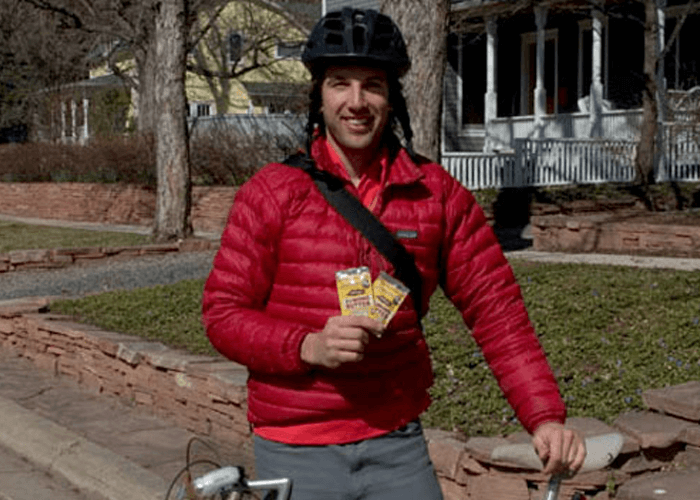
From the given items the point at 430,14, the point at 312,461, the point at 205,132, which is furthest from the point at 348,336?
the point at 205,132

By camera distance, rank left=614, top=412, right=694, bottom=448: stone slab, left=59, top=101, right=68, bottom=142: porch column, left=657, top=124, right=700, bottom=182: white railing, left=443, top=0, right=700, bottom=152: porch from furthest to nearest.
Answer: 1. left=59, top=101, right=68, bottom=142: porch column
2. left=443, top=0, right=700, bottom=152: porch
3. left=657, top=124, right=700, bottom=182: white railing
4. left=614, top=412, right=694, bottom=448: stone slab

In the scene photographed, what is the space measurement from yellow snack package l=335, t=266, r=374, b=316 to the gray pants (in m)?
0.50

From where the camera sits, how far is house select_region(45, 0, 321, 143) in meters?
40.2

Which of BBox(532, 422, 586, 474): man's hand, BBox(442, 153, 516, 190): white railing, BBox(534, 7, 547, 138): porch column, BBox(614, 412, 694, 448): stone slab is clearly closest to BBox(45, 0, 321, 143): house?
BBox(534, 7, 547, 138): porch column

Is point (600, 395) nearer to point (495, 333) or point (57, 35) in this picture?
point (495, 333)

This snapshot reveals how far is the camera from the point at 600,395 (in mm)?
6562

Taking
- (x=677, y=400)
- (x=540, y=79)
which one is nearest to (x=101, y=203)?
(x=540, y=79)

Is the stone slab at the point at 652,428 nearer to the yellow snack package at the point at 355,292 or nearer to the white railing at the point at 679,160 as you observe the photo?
the yellow snack package at the point at 355,292

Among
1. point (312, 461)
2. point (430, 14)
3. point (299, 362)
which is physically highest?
point (430, 14)

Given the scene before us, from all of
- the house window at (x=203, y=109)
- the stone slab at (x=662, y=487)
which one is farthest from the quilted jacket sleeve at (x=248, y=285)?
the house window at (x=203, y=109)

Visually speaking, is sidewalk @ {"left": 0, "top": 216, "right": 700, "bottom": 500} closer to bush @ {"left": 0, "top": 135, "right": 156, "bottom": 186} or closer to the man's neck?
the man's neck

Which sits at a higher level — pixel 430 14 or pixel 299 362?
pixel 430 14

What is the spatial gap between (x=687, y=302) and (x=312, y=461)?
642 cm

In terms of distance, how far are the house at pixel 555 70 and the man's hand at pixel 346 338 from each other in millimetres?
18451
